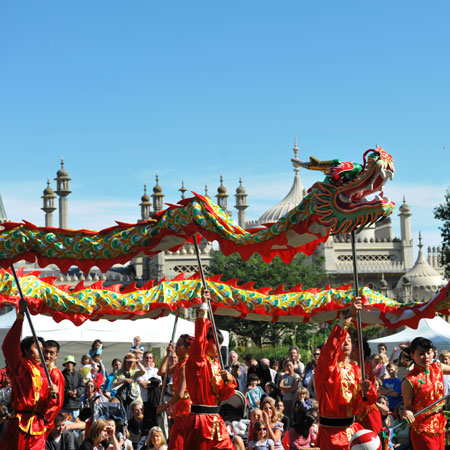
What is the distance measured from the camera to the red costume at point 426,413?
9312mm

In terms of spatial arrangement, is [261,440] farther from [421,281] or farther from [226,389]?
[421,281]

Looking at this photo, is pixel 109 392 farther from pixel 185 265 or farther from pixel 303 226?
pixel 185 265

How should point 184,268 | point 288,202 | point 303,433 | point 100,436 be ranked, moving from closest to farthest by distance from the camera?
1. point 100,436
2. point 303,433
3. point 184,268
4. point 288,202

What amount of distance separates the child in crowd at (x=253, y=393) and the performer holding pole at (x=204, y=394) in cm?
436

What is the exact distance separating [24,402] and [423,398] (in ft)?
13.4

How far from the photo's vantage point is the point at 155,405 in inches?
539

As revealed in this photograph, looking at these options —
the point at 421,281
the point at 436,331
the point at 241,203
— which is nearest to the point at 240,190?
the point at 241,203

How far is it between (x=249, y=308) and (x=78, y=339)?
27.5 feet

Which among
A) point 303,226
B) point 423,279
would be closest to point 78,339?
point 303,226

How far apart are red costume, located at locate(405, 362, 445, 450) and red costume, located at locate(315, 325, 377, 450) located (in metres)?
0.76

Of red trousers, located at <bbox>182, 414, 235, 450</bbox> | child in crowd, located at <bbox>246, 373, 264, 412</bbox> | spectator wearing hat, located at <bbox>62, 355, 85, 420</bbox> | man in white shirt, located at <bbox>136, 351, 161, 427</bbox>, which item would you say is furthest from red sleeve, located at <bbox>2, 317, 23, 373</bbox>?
child in crowd, located at <bbox>246, 373, 264, 412</bbox>

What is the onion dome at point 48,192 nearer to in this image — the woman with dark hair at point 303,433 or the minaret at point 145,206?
→ the minaret at point 145,206

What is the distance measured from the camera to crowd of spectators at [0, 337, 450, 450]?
11102 millimetres

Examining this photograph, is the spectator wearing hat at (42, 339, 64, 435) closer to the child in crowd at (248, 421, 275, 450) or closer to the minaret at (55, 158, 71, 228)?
Result: the child in crowd at (248, 421, 275, 450)
